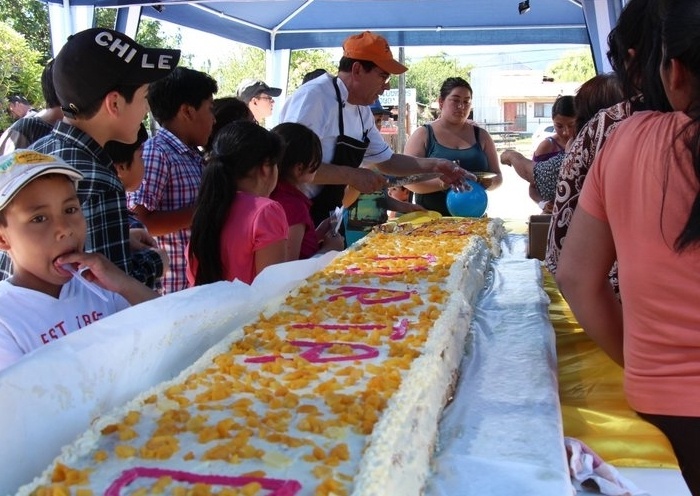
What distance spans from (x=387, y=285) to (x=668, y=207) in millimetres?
1175

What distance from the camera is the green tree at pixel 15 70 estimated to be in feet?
46.8

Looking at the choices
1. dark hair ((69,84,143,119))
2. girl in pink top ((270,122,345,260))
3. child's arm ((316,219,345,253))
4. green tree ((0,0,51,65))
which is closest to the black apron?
child's arm ((316,219,345,253))

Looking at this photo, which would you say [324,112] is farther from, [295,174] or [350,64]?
[295,174]

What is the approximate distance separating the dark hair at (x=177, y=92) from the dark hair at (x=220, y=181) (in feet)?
1.42

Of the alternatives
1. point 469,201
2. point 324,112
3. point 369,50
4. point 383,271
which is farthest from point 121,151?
point 469,201

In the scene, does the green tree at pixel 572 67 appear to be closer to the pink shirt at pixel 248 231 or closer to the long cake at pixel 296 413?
the pink shirt at pixel 248 231

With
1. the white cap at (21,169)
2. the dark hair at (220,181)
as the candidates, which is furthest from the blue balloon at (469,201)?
the white cap at (21,169)

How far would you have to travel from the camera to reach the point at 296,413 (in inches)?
50.9

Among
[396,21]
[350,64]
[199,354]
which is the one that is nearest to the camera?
[199,354]

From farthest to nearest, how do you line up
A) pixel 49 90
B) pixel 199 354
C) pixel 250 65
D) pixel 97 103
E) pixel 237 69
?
1. pixel 237 69
2. pixel 250 65
3. pixel 49 90
4. pixel 97 103
5. pixel 199 354

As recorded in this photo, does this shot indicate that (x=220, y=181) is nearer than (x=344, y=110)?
Yes

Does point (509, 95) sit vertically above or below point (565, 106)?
above

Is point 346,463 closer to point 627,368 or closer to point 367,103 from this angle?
point 627,368

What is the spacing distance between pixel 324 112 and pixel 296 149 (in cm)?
79
